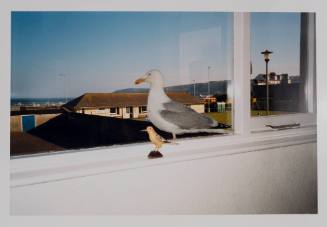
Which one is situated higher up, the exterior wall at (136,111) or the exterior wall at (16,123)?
the exterior wall at (136,111)

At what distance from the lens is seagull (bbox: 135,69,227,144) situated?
135 centimetres

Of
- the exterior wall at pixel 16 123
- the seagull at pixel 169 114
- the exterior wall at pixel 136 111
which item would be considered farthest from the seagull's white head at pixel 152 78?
the exterior wall at pixel 16 123

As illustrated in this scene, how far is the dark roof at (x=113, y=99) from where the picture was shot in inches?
50.3

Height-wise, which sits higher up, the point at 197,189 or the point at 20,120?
the point at 20,120

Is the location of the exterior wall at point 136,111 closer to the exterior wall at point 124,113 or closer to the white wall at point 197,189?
the exterior wall at point 124,113

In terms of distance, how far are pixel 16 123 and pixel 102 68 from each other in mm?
400

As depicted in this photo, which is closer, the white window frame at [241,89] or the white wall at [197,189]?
the white wall at [197,189]

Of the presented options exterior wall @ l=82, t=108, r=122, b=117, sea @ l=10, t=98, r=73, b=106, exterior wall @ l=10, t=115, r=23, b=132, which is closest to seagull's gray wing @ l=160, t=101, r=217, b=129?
exterior wall @ l=82, t=108, r=122, b=117

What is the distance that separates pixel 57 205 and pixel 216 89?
2.75ft

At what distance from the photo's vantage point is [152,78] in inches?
52.9

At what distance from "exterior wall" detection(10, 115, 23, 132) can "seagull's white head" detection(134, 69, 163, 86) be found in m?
0.48

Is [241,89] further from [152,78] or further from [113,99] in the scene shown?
[113,99]

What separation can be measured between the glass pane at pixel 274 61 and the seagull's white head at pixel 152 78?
49 centimetres

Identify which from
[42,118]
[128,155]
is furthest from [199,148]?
[42,118]
